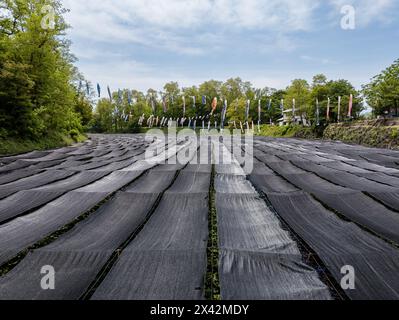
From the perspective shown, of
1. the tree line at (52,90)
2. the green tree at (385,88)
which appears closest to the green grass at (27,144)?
the tree line at (52,90)

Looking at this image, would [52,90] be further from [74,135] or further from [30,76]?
[74,135]

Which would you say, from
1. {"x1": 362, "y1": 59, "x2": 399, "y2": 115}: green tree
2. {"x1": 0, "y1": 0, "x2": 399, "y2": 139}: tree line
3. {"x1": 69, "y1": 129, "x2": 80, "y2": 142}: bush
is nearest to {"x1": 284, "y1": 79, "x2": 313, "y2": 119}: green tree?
{"x1": 0, "y1": 0, "x2": 399, "y2": 139}: tree line

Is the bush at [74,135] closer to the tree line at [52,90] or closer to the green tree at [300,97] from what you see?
the tree line at [52,90]

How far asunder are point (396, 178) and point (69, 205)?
6333 mm

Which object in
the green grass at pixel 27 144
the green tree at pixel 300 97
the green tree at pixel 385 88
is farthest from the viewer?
the green tree at pixel 300 97

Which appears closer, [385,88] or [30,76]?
[30,76]

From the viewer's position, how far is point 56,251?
2.66 metres

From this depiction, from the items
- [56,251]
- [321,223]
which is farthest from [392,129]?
[56,251]

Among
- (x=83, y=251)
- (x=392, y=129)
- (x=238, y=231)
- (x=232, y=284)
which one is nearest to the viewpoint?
(x=232, y=284)

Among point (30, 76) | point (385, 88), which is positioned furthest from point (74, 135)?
point (385, 88)

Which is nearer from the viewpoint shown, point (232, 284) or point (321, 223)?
point (232, 284)

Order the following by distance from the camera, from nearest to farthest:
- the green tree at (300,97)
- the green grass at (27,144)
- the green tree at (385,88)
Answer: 1. the green grass at (27,144)
2. the green tree at (385,88)
3. the green tree at (300,97)
